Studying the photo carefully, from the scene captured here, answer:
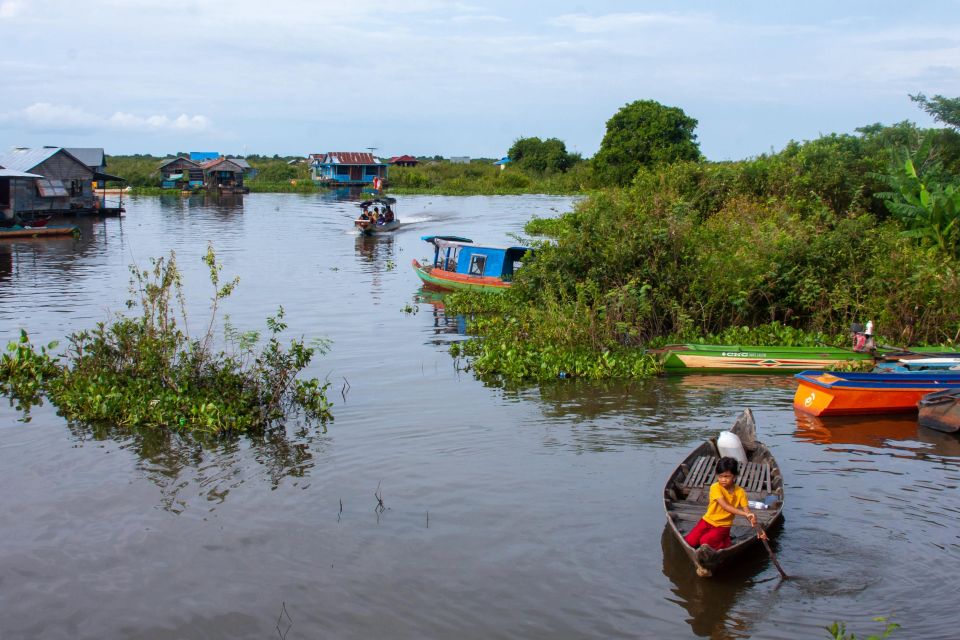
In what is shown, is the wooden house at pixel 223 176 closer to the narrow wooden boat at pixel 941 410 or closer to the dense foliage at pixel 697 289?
the dense foliage at pixel 697 289

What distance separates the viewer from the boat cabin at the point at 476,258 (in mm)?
23500

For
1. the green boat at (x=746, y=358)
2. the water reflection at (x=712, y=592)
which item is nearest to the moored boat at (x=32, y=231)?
the green boat at (x=746, y=358)

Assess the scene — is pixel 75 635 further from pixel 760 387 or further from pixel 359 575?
pixel 760 387

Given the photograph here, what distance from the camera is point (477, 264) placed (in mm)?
24578

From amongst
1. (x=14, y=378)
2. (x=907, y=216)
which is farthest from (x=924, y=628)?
(x=907, y=216)

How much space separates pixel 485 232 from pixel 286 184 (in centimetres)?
5089

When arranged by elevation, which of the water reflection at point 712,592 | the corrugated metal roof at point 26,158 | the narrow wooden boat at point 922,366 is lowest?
the water reflection at point 712,592

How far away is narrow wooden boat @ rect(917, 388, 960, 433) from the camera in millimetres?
11562

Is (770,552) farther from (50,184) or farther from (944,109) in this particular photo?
(50,184)

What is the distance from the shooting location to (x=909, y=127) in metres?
29.5

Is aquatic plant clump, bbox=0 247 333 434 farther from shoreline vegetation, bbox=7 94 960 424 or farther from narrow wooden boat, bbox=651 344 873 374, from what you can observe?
narrow wooden boat, bbox=651 344 873 374

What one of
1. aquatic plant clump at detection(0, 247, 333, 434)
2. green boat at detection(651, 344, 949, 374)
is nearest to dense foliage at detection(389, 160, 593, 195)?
green boat at detection(651, 344, 949, 374)

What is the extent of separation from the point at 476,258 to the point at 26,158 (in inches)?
1299

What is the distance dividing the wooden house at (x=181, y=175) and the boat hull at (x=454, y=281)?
60701 mm
